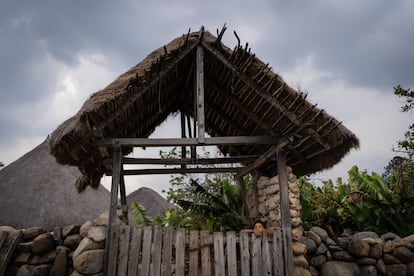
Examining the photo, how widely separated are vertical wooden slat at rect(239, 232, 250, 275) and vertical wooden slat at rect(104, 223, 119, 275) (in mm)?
1657

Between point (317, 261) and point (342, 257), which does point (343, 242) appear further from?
point (317, 261)

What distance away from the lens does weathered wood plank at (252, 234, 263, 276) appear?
446cm

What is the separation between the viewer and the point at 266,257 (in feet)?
14.9

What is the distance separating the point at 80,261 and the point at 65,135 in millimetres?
1673

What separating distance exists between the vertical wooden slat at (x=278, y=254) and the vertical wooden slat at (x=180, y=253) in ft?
4.03

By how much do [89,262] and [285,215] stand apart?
275 cm

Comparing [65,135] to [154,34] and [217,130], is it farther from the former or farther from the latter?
[217,130]

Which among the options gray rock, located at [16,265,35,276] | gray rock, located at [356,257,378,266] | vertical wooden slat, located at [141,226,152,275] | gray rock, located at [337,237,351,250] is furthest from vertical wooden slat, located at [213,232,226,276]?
gray rock, located at [16,265,35,276]

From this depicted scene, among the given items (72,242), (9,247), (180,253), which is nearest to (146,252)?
(180,253)

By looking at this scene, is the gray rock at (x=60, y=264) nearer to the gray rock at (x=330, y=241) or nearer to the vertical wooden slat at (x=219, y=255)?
the vertical wooden slat at (x=219, y=255)

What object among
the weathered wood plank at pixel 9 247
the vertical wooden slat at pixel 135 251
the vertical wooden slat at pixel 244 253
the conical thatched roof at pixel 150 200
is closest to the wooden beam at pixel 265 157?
the vertical wooden slat at pixel 244 253

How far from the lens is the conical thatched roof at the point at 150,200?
13.6 m

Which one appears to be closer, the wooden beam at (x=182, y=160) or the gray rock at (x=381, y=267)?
the gray rock at (x=381, y=267)

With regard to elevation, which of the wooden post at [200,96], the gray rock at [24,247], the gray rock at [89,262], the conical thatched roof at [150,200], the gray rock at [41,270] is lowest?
the gray rock at [41,270]
